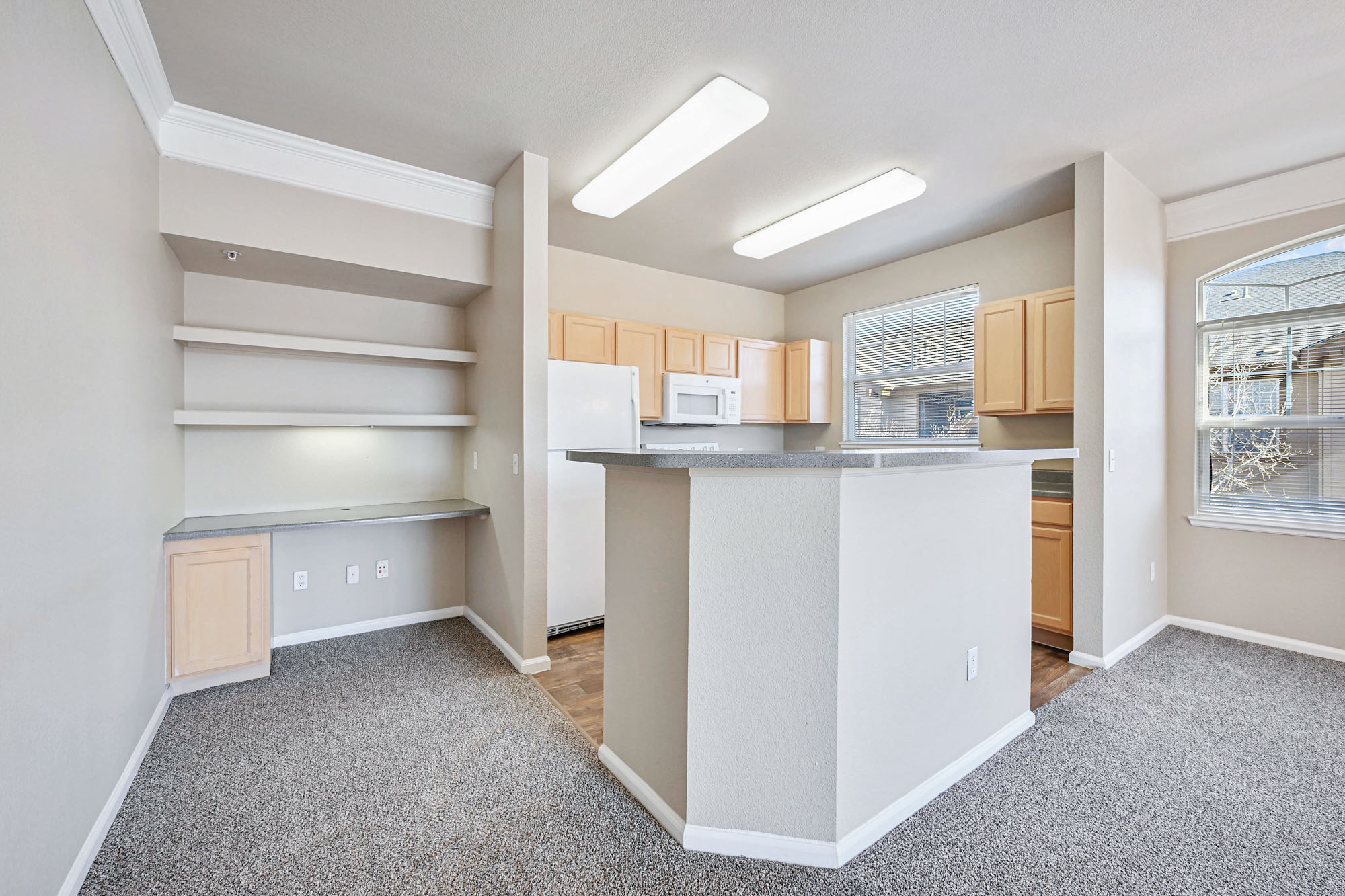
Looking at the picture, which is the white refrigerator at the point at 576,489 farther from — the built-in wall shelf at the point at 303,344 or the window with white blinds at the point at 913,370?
the window with white blinds at the point at 913,370

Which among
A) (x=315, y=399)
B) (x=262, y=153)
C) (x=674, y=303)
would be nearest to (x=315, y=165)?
(x=262, y=153)

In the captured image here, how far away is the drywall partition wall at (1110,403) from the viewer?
2994 millimetres

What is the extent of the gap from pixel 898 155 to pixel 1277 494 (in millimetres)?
2941

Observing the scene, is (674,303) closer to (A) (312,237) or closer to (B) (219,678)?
(A) (312,237)

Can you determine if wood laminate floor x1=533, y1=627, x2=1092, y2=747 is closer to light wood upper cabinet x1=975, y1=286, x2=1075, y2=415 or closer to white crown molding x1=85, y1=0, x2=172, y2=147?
light wood upper cabinet x1=975, y1=286, x2=1075, y2=415

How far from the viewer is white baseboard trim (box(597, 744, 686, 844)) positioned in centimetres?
170

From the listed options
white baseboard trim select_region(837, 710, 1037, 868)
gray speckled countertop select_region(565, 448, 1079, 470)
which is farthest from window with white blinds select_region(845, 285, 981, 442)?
gray speckled countertop select_region(565, 448, 1079, 470)

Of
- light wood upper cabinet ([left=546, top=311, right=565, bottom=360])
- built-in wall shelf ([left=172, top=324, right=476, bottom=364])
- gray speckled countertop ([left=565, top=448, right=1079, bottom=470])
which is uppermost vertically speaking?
light wood upper cabinet ([left=546, top=311, right=565, bottom=360])

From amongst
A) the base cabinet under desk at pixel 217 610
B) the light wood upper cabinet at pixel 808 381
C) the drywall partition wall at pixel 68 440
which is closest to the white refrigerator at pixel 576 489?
the base cabinet under desk at pixel 217 610

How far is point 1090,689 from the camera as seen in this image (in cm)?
272

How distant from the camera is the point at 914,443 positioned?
463 cm

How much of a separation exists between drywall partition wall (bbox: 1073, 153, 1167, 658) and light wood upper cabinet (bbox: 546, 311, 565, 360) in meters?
3.09

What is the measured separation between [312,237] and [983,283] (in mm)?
4295

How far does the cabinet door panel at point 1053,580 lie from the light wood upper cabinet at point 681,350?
105 inches
